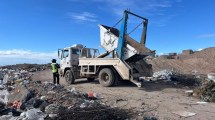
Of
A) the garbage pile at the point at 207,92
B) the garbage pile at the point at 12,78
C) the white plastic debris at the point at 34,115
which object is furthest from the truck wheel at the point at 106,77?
the white plastic debris at the point at 34,115

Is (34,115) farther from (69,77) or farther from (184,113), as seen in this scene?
(69,77)

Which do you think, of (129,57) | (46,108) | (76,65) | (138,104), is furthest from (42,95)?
(76,65)

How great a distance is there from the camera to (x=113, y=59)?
12.8 meters

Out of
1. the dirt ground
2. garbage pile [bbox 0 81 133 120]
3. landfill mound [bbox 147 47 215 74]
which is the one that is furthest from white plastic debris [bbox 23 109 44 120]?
landfill mound [bbox 147 47 215 74]

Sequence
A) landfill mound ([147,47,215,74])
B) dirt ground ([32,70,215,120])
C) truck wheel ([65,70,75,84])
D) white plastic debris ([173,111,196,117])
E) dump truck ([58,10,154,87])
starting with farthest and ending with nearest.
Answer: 1. landfill mound ([147,47,215,74])
2. truck wheel ([65,70,75,84])
3. dump truck ([58,10,154,87])
4. dirt ground ([32,70,215,120])
5. white plastic debris ([173,111,196,117])

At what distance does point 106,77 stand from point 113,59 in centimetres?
107

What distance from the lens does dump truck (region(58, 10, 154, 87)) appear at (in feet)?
41.3

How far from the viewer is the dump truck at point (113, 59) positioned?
12578 mm

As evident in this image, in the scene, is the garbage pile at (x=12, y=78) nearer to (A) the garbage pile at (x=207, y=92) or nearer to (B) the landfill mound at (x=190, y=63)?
(A) the garbage pile at (x=207, y=92)

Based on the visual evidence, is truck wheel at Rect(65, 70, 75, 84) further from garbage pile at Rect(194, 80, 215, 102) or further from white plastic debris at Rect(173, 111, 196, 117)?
white plastic debris at Rect(173, 111, 196, 117)

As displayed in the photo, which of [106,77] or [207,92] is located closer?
[207,92]

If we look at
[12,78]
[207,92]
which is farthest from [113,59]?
[12,78]

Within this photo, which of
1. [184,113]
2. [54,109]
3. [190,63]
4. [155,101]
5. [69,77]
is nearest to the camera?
[54,109]

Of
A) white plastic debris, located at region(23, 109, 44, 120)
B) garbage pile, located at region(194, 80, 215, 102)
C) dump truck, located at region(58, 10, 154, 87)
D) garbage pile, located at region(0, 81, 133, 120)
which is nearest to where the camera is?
white plastic debris, located at region(23, 109, 44, 120)
